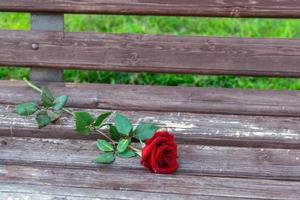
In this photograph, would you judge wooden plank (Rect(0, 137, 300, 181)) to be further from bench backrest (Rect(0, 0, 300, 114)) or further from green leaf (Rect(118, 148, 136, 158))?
bench backrest (Rect(0, 0, 300, 114))

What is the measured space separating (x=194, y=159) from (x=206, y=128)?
19 cm

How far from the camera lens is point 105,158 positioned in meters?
1.47

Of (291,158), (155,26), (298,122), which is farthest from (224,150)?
(155,26)

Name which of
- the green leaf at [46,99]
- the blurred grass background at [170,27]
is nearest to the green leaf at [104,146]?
the green leaf at [46,99]

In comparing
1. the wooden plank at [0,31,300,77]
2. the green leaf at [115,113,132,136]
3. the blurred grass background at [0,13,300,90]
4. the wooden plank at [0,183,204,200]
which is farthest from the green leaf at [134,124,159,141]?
the blurred grass background at [0,13,300,90]

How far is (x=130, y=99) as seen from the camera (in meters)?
1.85

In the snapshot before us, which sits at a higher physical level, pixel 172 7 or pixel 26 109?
pixel 172 7

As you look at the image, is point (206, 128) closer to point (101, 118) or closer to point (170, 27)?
point (101, 118)

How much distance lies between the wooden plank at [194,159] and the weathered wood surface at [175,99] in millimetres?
288

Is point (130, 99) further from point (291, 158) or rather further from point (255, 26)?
point (255, 26)

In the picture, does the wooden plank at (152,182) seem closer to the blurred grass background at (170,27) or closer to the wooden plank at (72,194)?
the wooden plank at (72,194)

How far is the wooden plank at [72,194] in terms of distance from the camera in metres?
1.32

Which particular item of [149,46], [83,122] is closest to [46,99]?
[83,122]

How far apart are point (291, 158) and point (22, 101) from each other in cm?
88
